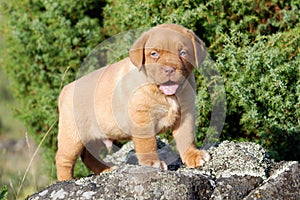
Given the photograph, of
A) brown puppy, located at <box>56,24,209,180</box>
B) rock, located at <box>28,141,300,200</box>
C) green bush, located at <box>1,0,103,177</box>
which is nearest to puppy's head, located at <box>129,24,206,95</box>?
brown puppy, located at <box>56,24,209,180</box>

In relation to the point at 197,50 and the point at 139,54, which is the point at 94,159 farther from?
the point at 197,50

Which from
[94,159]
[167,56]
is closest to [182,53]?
[167,56]

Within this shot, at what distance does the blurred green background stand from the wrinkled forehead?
1.16 meters

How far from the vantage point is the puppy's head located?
13.5 feet

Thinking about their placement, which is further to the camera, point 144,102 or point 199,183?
point 144,102

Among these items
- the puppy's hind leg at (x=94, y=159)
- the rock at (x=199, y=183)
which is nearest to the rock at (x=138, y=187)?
the rock at (x=199, y=183)

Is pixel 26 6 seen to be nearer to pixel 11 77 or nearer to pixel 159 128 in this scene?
pixel 11 77

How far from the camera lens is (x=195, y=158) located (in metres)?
4.20

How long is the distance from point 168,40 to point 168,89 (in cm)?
34

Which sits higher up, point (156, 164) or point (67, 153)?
point (156, 164)

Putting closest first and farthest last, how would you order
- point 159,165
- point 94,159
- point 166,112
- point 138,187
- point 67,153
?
point 138,187 → point 159,165 → point 166,112 → point 67,153 → point 94,159

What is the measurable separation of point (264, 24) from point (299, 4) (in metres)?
0.38

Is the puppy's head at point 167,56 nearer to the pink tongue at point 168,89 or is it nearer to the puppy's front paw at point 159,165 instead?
the pink tongue at point 168,89

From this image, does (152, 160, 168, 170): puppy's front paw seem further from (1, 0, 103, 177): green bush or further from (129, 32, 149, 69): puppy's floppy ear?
(1, 0, 103, 177): green bush
